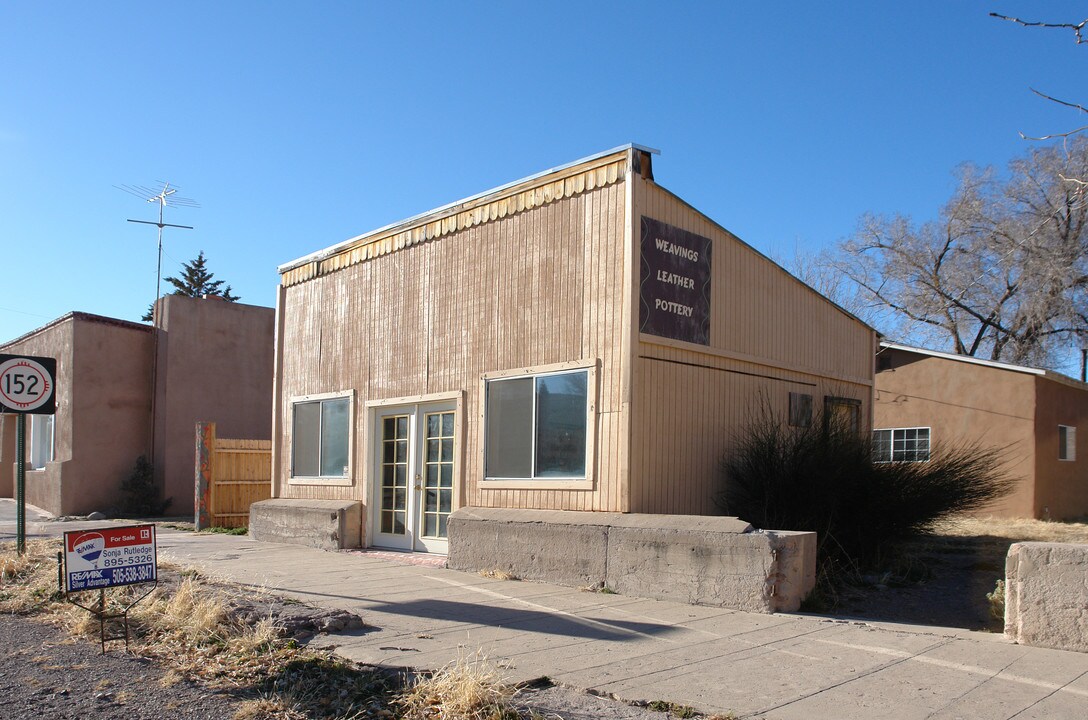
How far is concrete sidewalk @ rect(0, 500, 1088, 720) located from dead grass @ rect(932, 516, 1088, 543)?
622cm

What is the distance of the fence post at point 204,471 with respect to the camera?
16.5 m

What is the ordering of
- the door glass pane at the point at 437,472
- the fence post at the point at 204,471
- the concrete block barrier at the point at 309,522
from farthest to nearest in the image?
1. the fence post at the point at 204,471
2. the concrete block barrier at the point at 309,522
3. the door glass pane at the point at 437,472

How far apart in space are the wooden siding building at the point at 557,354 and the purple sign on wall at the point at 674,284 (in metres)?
0.02

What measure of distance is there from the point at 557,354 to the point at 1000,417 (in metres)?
11.8

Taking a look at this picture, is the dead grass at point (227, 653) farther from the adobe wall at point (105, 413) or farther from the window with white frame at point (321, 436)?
the adobe wall at point (105, 413)

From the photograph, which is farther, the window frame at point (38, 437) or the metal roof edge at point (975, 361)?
the window frame at point (38, 437)

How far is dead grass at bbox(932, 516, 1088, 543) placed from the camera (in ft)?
45.9

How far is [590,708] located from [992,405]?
15849 mm

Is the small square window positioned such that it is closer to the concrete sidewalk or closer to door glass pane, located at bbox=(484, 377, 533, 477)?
door glass pane, located at bbox=(484, 377, 533, 477)

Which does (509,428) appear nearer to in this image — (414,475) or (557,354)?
(557,354)

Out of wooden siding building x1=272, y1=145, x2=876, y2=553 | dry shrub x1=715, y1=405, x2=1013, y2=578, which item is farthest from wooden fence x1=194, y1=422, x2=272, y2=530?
dry shrub x1=715, y1=405, x2=1013, y2=578

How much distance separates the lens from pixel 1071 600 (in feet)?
22.0

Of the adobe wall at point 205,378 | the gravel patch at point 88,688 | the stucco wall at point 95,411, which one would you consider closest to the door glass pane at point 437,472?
the gravel patch at point 88,688

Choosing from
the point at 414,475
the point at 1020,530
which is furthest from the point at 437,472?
the point at 1020,530
